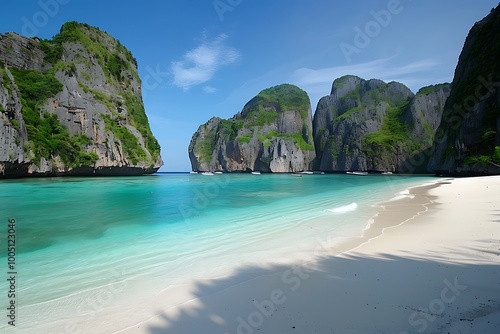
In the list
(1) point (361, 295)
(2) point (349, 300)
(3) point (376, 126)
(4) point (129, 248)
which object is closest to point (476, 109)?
A: (1) point (361, 295)

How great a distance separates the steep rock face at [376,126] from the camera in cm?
8425

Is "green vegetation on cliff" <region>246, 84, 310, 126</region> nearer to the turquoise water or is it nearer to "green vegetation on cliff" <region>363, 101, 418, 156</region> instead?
"green vegetation on cliff" <region>363, 101, 418, 156</region>


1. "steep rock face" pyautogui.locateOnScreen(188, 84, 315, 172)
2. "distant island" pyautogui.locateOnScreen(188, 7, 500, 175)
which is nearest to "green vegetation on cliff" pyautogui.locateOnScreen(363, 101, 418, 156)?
"distant island" pyautogui.locateOnScreen(188, 7, 500, 175)

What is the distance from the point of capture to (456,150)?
45094 mm

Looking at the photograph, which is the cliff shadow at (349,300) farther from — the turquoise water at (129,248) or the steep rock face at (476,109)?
the steep rock face at (476,109)

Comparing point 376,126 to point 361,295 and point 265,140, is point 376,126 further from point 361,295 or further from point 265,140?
point 361,295

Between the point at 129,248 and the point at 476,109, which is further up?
the point at 476,109

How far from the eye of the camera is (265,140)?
112 meters

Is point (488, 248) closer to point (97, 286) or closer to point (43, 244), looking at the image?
point (97, 286)

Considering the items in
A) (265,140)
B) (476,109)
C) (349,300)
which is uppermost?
(265,140)

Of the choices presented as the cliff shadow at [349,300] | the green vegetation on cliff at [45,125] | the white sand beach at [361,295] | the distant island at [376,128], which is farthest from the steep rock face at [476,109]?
the green vegetation on cliff at [45,125]

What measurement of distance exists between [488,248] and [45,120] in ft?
184

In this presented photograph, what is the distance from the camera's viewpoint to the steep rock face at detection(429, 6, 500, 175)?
36.5 m

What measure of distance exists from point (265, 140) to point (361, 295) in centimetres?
10981
